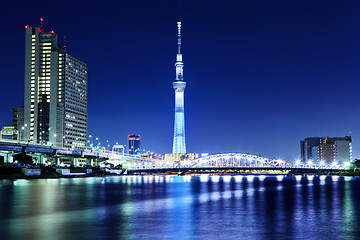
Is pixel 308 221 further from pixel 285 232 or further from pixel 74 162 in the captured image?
pixel 74 162

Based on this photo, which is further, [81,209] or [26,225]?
[81,209]

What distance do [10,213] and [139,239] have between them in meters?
16.2

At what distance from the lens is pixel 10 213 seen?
117 feet

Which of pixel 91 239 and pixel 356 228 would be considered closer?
pixel 91 239

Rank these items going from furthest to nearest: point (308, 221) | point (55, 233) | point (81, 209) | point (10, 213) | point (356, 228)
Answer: point (81, 209) → point (10, 213) → point (308, 221) → point (356, 228) → point (55, 233)

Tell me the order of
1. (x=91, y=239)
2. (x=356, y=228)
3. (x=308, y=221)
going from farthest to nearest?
(x=308, y=221)
(x=356, y=228)
(x=91, y=239)

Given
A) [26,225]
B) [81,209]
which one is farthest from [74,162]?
[26,225]

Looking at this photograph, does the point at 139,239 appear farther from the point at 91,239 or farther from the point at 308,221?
the point at 308,221

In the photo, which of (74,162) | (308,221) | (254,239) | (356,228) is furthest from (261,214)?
(74,162)

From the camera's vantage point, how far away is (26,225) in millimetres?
28828

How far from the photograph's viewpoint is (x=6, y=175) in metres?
108

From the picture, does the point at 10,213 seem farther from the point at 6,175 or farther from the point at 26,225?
the point at 6,175

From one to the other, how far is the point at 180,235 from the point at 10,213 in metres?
16.8

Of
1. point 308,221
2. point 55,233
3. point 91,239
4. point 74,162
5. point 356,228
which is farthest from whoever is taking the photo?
point 74,162
